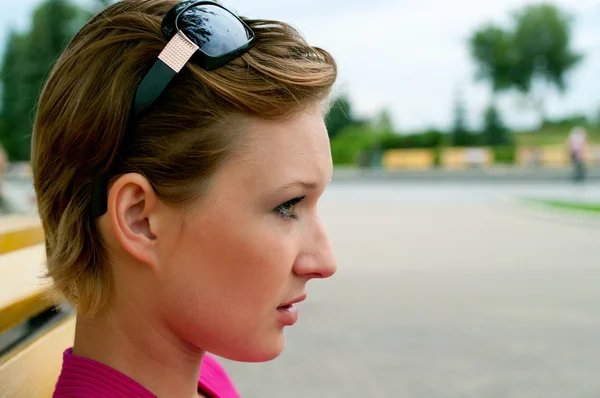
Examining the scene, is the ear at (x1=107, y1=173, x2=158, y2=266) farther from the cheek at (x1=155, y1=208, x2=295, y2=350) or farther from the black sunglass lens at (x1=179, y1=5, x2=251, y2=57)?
the black sunglass lens at (x1=179, y1=5, x2=251, y2=57)

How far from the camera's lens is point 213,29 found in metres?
1.23

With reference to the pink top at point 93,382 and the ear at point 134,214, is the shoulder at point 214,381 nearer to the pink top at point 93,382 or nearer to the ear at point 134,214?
the pink top at point 93,382

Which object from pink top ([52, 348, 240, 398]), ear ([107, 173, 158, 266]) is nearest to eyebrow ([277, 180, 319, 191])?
ear ([107, 173, 158, 266])

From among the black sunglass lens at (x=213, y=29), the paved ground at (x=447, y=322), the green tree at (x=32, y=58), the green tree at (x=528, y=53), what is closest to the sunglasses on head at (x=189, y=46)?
the black sunglass lens at (x=213, y=29)

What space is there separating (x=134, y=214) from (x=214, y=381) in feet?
1.43

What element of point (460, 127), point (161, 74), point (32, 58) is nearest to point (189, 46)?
point (161, 74)

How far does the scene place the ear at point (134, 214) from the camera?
1.18 meters

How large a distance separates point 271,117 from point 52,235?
0.42 meters

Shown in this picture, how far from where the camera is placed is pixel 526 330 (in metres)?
5.98

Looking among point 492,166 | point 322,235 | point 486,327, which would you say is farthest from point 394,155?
point 322,235

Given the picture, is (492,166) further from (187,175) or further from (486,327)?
(187,175)

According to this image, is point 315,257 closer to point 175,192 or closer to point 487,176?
point 175,192

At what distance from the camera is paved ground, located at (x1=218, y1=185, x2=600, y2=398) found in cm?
468

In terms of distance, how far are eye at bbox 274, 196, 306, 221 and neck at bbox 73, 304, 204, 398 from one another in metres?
0.26
